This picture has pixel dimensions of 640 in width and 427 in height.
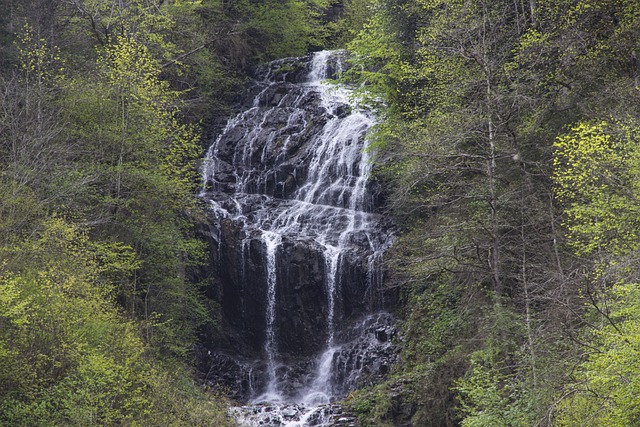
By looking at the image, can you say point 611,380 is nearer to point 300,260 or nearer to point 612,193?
point 612,193

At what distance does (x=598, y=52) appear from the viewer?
59.2 feet

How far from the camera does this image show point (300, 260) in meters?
24.0

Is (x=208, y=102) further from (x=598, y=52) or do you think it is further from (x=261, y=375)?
(x=598, y=52)

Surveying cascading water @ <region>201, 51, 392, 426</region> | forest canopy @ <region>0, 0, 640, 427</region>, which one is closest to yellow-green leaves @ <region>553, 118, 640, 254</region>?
forest canopy @ <region>0, 0, 640, 427</region>

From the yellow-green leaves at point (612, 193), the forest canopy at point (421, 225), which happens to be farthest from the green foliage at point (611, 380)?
the yellow-green leaves at point (612, 193)

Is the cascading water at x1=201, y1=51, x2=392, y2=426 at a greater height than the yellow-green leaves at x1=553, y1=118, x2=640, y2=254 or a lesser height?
lesser

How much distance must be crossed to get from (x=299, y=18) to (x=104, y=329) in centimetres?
2848

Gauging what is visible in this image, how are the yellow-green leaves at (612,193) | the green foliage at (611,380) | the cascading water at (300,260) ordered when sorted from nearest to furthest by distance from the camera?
the green foliage at (611,380) < the yellow-green leaves at (612,193) < the cascading water at (300,260)

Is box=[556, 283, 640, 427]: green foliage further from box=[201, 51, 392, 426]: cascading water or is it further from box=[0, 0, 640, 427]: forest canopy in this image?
box=[201, 51, 392, 426]: cascading water

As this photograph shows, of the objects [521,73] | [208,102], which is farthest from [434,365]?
[208,102]

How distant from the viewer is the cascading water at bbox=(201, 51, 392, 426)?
22141 mm

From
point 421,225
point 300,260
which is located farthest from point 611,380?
point 300,260

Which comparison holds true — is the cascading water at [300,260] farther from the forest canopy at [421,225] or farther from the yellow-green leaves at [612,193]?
the yellow-green leaves at [612,193]

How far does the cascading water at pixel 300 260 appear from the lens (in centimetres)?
2214
